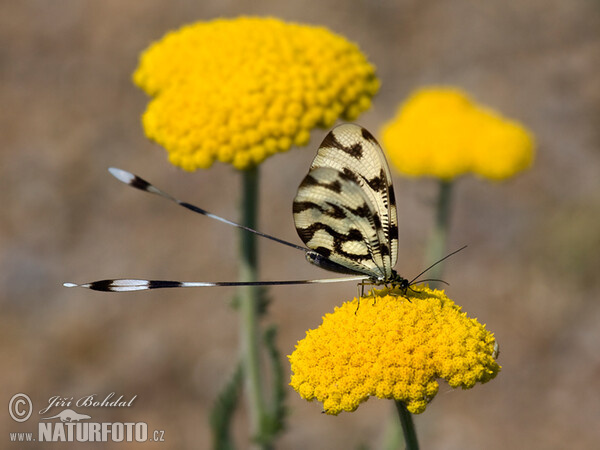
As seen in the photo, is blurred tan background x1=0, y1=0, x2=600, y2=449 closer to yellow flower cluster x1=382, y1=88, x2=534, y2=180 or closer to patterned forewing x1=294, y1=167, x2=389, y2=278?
yellow flower cluster x1=382, y1=88, x2=534, y2=180

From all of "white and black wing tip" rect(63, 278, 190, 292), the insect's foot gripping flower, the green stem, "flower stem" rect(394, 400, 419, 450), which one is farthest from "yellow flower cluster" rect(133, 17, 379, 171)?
"flower stem" rect(394, 400, 419, 450)

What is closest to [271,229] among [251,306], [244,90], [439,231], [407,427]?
[439,231]

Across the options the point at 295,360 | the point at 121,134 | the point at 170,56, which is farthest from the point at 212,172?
the point at 295,360

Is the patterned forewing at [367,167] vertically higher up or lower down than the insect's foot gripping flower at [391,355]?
higher up

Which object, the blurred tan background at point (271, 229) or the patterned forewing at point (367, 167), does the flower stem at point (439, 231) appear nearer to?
the blurred tan background at point (271, 229)

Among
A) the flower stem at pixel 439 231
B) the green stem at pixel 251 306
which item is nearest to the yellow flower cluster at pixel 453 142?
the flower stem at pixel 439 231

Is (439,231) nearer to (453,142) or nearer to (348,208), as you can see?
(453,142)
